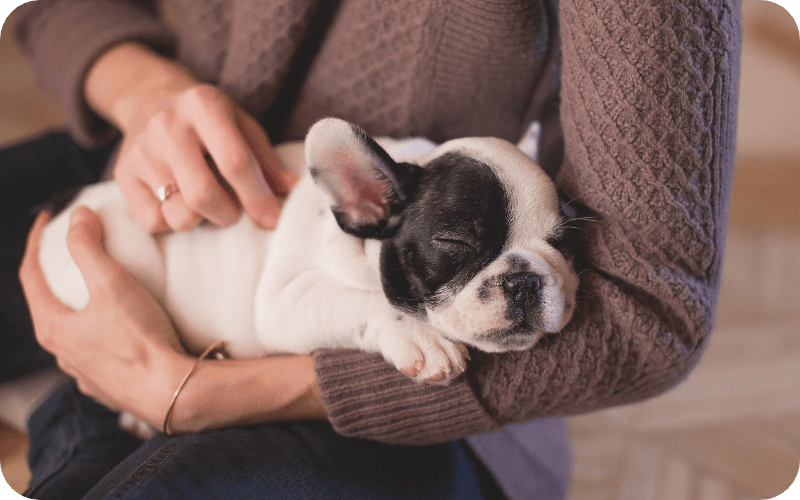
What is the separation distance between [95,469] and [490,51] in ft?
3.42

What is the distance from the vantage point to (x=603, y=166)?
816 millimetres

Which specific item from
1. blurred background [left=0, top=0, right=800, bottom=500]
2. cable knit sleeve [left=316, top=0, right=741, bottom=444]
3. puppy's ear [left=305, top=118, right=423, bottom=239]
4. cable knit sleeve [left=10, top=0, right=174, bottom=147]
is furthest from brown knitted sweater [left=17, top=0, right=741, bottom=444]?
blurred background [left=0, top=0, right=800, bottom=500]

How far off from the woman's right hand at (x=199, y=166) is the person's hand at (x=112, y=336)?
11 cm

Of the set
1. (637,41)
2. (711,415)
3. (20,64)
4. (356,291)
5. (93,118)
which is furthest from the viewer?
(20,64)

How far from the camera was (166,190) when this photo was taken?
3.24ft

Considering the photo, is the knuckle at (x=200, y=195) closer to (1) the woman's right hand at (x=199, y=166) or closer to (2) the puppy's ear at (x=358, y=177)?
(1) the woman's right hand at (x=199, y=166)

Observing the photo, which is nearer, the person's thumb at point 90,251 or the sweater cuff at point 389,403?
the sweater cuff at point 389,403

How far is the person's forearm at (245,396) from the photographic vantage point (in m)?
0.91

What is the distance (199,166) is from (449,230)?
17.8 inches

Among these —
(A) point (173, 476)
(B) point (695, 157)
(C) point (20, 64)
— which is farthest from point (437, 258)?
(C) point (20, 64)

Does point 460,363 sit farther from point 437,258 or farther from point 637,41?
point 637,41

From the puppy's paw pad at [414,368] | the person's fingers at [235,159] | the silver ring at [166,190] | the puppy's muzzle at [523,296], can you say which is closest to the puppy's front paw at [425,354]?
the puppy's paw pad at [414,368]

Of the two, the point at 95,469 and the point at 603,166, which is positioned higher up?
the point at 603,166

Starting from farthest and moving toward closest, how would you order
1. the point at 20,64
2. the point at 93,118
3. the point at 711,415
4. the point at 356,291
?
the point at 20,64, the point at 711,415, the point at 93,118, the point at 356,291
